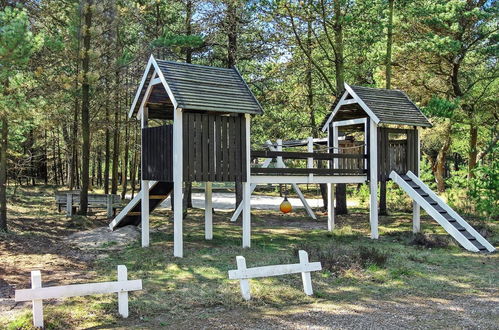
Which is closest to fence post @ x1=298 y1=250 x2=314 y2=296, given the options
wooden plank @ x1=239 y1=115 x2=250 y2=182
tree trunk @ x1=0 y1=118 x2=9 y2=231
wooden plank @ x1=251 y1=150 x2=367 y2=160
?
wooden plank @ x1=239 y1=115 x2=250 y2=182

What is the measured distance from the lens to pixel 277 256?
11477 millimetres

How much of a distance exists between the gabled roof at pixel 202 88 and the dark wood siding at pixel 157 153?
3.30 ft

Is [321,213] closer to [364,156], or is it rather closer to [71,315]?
[364,156]

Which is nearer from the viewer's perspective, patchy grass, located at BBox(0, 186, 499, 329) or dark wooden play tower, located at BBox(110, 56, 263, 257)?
patchy grass, located at BBox(0, 186, 499, 329)

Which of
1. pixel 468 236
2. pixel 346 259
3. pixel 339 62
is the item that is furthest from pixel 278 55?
pixel 346 259

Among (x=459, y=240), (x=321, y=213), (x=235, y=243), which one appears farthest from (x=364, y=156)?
(x=321, y=213)

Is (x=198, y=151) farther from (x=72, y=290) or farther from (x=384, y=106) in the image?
(x=384, y=106)

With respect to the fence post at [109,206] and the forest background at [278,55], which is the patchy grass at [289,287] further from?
the forest background at [278,55]

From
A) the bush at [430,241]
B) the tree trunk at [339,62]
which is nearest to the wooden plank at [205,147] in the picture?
the bush at [430,241]

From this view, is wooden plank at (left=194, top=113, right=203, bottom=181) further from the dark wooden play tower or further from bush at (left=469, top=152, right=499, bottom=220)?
bush at (left=469, top=152, right=499, bottom=220)

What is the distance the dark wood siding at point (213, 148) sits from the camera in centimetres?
1202

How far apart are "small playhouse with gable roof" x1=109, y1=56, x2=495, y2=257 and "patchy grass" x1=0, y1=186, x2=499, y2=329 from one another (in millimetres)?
1017

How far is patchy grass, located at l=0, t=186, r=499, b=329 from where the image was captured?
6895 mm

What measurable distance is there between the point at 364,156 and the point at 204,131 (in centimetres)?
590
